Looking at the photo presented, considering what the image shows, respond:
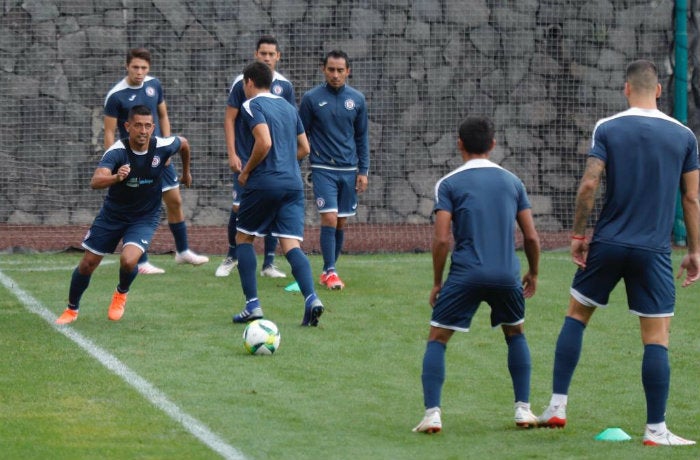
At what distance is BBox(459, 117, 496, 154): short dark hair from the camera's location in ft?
22.0

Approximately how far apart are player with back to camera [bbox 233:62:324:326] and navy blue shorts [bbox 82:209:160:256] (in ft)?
2.38

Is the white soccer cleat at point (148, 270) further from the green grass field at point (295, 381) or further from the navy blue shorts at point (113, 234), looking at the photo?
the navy blue shorts at point (113, 234)

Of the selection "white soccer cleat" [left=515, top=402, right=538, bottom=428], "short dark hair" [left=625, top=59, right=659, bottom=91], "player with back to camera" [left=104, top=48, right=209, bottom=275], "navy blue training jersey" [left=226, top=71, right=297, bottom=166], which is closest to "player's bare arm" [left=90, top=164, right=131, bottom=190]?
"navy blue training jersey" [left=226, top=71, right=297, bottom=166]

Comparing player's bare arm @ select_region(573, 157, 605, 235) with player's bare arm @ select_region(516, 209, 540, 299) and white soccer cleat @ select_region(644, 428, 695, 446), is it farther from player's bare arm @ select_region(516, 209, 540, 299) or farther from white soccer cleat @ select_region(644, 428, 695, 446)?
white soccer cleat @ select_region(644, 428, 695, 446)

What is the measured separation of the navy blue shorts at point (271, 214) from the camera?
389 inches

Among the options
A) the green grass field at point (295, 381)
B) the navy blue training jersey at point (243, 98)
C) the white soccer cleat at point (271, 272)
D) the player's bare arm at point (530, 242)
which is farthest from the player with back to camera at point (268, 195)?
the player's bare arm at point (530, 242)

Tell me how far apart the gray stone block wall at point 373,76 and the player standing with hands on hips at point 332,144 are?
5286 mm

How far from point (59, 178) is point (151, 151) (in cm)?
773

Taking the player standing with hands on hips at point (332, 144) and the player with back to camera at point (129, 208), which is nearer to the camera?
the player with back to camera at point (129, 208)

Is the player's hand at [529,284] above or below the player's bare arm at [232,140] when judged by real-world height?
below

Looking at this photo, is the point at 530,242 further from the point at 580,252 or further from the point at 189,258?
the point at 189,258

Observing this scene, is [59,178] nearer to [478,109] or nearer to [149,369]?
[478,109]

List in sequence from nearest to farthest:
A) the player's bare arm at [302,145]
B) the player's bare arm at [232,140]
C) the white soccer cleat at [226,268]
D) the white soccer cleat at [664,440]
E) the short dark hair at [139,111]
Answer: the white soccer cleat at [664,440] → the short dark hair at [139,111] → the player's bare arm at [302,145] → the player's bare arm at [232,140] → the white soccer cleat at [226,268]

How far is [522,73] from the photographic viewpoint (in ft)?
59.0
